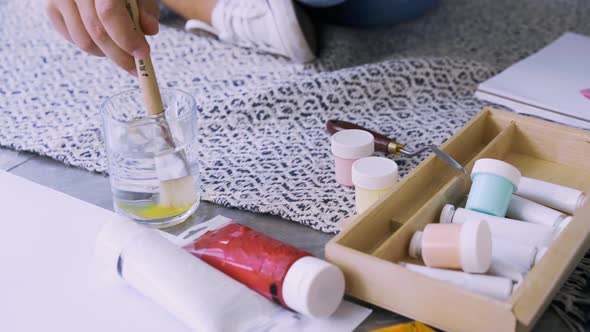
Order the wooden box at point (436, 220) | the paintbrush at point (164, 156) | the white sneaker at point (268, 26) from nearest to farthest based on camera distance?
the wooden box at point (436, 220)
the paintbrush at point (164, 156)
the white sneaker at point (268, 26)

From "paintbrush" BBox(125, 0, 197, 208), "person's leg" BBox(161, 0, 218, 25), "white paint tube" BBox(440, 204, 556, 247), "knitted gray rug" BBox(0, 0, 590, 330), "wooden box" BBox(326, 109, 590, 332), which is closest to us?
"wooden box" BBox(326, 109, 590, 332)

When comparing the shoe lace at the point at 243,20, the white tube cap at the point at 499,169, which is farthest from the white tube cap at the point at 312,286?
the shoe lace at the point at 243,20

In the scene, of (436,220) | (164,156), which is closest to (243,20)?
(164,156)

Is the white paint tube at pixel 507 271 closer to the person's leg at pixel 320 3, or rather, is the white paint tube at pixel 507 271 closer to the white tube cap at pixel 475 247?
the white tube cap at pixel 475 247

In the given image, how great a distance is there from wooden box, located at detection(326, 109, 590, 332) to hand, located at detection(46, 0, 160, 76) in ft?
1.08

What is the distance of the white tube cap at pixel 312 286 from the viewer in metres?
0.65

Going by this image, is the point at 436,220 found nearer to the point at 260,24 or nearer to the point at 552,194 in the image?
the point at 552,194

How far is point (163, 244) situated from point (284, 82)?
0.52 metres

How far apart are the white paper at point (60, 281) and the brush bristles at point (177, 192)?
9 centimetres

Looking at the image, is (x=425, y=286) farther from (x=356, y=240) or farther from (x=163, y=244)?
(x=163, y=244)

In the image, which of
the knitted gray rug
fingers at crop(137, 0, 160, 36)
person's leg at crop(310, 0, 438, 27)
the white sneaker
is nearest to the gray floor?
the knitted gray rug

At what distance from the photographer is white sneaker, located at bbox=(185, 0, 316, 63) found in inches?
49.8

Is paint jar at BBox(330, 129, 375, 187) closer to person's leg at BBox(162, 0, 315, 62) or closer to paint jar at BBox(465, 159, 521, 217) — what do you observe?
paint jar at BBox(465, 159, 521, 217)

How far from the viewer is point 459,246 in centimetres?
67
